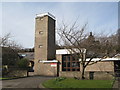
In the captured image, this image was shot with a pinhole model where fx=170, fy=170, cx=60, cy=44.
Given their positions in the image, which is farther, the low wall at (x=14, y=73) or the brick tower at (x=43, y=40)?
the brick tower at (x=43, y=40)

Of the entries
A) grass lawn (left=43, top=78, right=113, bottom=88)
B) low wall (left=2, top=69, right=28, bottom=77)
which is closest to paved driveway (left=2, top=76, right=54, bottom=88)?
grass lawn (left=43, top=78, right=113, bottom=88)

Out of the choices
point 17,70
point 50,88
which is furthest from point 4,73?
point 50,88

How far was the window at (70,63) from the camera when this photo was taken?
1223 inches

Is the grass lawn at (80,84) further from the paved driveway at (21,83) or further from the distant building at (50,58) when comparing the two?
the distant building at (50,58)

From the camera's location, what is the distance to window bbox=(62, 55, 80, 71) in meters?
31.1

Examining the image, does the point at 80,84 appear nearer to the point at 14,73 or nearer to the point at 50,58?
the point at 14,73

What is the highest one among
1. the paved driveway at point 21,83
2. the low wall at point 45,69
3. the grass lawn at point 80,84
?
the grass lawn at point 80,84

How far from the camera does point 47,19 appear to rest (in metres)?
35.5

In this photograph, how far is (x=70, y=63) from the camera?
31.6m

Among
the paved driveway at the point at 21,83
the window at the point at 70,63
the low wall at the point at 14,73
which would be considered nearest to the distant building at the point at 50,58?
the window at the point at 70,63

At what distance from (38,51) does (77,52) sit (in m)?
16.3

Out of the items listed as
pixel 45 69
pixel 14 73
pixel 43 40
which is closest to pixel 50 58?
pixel 45 69

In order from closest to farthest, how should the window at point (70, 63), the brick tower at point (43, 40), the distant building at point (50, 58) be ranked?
the distant building at point (50, 58) → the window at point (70, 63) → the brick tower at point (43, 40)

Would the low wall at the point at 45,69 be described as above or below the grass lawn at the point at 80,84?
below
